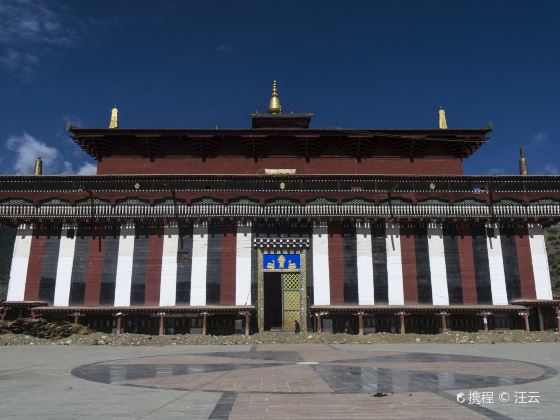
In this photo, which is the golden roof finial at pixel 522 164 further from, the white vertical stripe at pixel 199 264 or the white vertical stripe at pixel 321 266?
the white vertical stripe at pixel 199 264

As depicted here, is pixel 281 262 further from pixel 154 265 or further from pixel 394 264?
pixel 154 265

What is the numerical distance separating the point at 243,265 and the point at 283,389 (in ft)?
67.3

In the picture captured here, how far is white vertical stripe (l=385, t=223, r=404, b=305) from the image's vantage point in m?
29.5

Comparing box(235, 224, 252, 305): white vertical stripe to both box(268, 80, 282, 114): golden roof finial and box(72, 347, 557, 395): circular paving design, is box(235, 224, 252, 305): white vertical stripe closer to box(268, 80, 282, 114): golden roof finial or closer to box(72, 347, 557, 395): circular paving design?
box(72, 347, 557, 395): circular paving design

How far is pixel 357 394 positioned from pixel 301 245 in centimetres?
2145

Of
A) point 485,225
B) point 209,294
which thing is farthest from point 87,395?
point 485,225

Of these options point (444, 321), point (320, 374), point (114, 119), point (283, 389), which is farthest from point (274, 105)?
point (283, 389)

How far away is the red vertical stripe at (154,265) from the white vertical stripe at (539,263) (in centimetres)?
2560

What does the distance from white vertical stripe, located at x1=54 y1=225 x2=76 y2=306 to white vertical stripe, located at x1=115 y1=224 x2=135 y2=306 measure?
3.26 m

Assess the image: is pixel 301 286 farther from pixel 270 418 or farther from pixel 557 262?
pixel 557 262

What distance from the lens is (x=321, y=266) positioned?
29.7m

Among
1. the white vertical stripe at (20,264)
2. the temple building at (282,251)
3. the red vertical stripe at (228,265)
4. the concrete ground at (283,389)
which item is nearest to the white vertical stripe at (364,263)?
the temple building at (282,251)

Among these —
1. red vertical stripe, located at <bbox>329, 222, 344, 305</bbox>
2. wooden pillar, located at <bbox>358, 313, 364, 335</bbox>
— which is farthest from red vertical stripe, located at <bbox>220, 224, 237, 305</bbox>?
wooden pillar, located at <bbox>358, 313, 364, 335</bbox>

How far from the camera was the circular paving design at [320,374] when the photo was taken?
942cm
